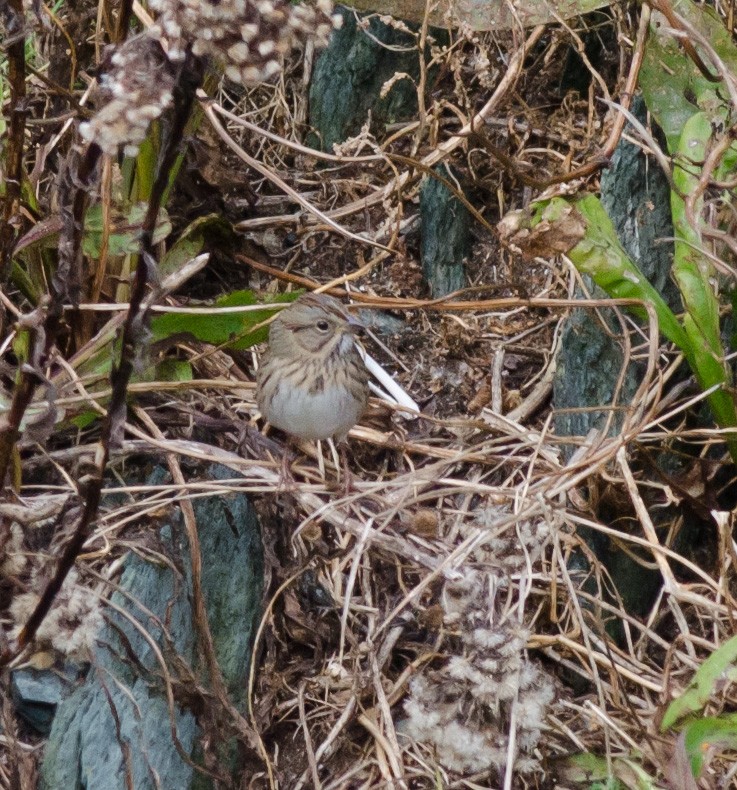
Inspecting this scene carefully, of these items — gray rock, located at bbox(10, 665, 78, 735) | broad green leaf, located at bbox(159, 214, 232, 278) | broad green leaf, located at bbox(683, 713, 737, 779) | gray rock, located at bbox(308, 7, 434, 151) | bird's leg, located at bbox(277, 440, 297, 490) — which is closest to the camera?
broad green leaf, located at bbox(683, 713, 737, 779)

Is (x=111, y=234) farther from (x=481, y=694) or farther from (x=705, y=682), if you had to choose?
(x=705, y=682)

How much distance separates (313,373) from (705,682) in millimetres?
1457

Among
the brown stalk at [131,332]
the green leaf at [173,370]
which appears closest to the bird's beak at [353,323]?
the green leaf at [173,370]

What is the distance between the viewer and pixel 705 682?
232cm

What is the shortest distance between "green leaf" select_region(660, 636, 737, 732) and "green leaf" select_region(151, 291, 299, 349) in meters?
1.53

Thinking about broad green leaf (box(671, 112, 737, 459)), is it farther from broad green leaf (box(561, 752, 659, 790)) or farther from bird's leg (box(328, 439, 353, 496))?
bird's leg (box(328, 439, 353, 496))

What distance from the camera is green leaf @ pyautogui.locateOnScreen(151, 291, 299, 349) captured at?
3.26 meters

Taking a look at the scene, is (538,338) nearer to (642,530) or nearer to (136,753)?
(642,530)

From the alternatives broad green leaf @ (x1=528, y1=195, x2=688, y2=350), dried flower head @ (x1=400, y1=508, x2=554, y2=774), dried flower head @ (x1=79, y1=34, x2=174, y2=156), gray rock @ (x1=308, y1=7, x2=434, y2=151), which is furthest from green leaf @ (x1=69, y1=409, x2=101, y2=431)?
dried flower head @ (x1=79, y1=34, x2=174, y2=156)

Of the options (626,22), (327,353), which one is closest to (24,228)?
(327,353)

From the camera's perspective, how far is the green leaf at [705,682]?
2.32 meters

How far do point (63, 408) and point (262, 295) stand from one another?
0.70m

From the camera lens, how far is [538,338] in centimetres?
366

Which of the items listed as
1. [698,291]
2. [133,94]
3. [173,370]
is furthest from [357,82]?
[133,94]
